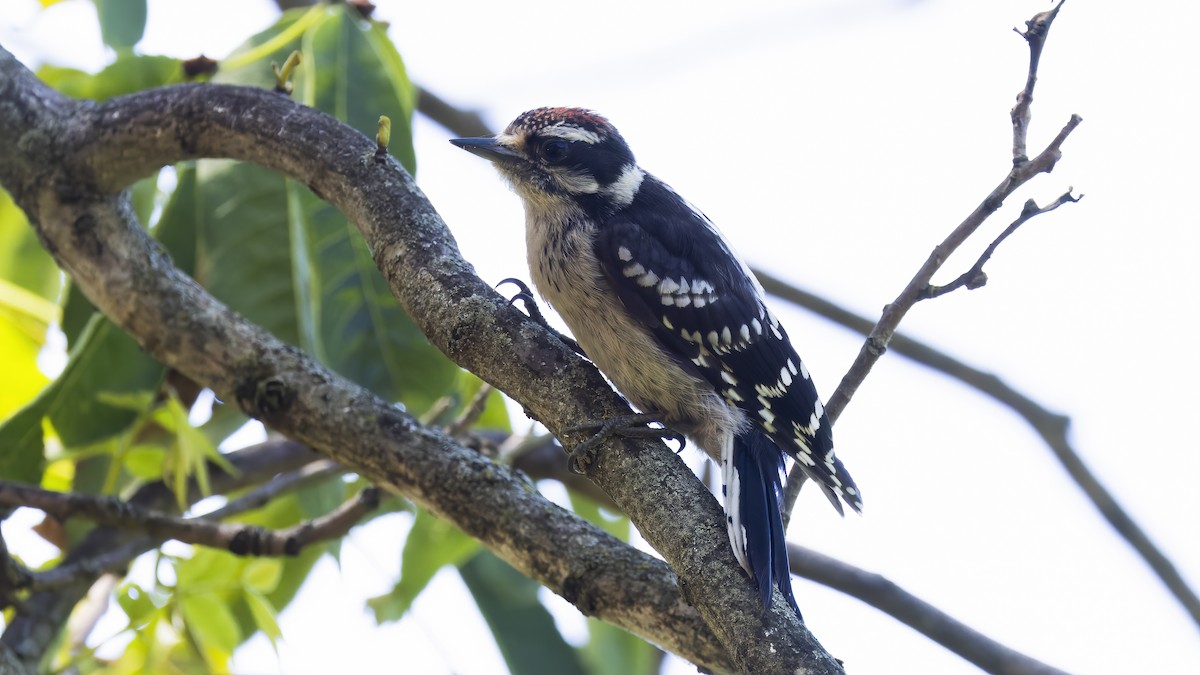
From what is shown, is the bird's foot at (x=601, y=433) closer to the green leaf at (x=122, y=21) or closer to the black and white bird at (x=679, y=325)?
the black and white bird at (x=679, y=325)

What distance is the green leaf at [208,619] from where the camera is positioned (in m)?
2.62

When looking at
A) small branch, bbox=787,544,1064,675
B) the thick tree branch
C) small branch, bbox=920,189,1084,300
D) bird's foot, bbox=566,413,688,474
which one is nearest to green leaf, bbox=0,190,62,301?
the thick tree branch

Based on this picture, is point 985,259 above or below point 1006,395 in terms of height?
below

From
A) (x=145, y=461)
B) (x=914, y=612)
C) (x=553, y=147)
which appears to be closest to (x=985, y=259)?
(x=914, y=612)

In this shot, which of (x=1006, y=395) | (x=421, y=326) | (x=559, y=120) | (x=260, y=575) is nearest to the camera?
(x=421, y=326)

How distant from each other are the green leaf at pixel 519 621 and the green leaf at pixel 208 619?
0.95m

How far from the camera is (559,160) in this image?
3.35 metres

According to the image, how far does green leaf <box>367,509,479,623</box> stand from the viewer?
9.65ft

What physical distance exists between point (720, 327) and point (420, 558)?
3.13 feet

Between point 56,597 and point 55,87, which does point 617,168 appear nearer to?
point 55,87

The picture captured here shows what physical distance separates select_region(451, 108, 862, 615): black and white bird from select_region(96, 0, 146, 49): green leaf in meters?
0.89

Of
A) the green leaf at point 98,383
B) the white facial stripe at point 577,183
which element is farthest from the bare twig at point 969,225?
the green leaf at point 98,383

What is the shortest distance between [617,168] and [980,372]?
154 cm

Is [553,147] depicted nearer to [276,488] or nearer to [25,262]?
[276,488]
